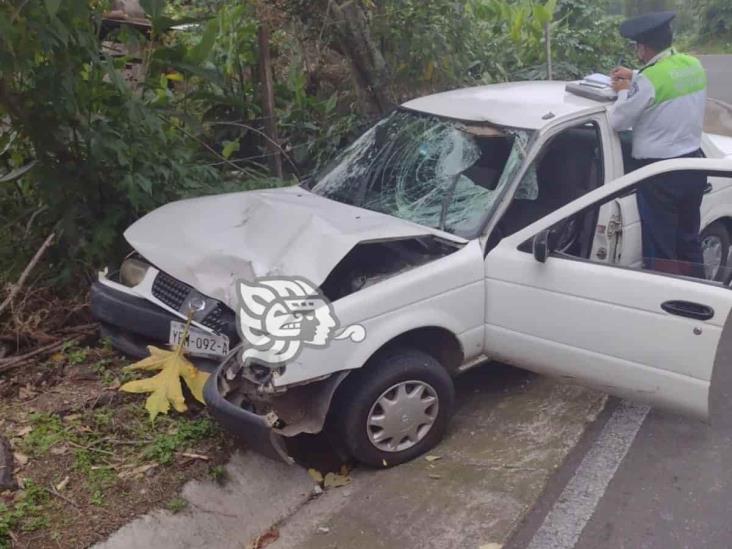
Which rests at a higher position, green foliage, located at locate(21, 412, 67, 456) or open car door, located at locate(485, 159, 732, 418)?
open car door, located at locate(485, 159, 732, 418)

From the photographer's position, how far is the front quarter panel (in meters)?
3.42

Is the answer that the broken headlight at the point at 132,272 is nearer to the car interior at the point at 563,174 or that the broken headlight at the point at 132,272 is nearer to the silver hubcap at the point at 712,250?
the car interior at the point at 563,174

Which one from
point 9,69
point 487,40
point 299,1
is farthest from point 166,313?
point 487,40

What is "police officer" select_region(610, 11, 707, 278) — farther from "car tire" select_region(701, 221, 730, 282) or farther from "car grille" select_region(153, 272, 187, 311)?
"car grille" select_region(153, 272, 187, 311)

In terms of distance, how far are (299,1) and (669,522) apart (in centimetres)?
557

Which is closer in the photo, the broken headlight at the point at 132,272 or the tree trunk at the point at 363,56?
the broken headlight at the point at 132,272

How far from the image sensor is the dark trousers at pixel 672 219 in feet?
13.3

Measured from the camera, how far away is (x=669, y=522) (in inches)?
132

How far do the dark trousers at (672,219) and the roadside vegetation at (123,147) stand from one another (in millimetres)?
2596

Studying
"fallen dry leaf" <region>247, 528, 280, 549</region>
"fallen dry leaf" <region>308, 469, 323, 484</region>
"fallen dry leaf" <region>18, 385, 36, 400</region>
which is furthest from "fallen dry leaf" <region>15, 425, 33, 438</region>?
"fallen dry leaf" <region>308, 469, 323, 484</region>

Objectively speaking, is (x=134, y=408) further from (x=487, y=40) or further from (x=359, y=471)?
(x=487, y=40)

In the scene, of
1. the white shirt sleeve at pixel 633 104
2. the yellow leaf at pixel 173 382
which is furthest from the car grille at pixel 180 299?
the white shirt sleeve at pixel 633 104

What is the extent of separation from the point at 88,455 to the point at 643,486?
2632 mm

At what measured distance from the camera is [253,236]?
160 inches
